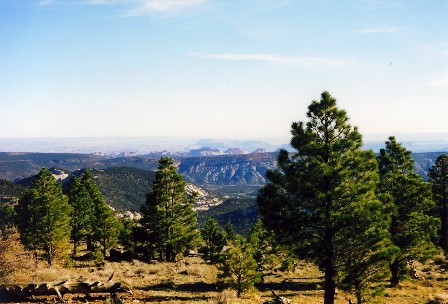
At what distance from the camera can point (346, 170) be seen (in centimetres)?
1938

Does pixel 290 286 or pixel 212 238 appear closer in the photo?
pixel 290 286

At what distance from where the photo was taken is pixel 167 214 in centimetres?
4469

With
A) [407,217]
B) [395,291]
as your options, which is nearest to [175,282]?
[395,291]

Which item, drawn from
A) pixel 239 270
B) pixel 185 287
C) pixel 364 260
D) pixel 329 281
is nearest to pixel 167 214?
pixel 185 287

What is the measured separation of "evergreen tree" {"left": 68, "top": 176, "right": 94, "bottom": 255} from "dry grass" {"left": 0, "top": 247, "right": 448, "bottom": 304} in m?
12.4

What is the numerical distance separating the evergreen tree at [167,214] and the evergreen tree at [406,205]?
23812mm

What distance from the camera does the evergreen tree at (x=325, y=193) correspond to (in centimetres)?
1950

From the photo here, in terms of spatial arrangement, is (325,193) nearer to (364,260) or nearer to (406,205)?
(364,260)

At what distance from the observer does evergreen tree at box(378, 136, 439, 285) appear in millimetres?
29250

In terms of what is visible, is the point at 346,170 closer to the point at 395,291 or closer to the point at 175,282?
the point at 395,291

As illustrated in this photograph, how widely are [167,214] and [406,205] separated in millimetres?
26974

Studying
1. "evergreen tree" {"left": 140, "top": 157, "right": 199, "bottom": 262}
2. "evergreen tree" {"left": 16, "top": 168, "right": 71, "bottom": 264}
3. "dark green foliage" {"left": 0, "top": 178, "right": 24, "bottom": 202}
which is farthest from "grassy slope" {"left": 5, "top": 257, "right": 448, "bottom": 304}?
"dark green foliage" {"left": 0, "top": 178, "right": 24, "bottom": 202}

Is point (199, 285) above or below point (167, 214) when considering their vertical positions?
below

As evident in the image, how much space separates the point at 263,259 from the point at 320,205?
55.4 ft
